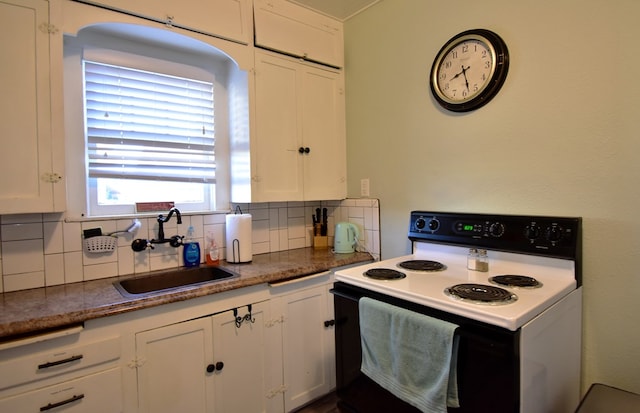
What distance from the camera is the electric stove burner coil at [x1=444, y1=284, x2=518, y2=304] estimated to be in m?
1.06

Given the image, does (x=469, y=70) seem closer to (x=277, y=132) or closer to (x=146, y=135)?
(x=277, y=132)

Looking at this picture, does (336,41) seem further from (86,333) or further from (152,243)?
(86,333)

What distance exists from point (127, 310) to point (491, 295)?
1327 mm

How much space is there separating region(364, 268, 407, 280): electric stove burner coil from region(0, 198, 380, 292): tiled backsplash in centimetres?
67

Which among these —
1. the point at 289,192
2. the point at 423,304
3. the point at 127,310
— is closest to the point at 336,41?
the point at 289,192

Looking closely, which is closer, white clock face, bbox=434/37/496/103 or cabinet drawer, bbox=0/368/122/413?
cabinet drawer, bbox=0/368/122/413

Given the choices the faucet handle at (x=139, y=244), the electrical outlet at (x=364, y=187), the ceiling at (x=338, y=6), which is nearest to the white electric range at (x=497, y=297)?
the electrical outlet at (x=364, y=187)

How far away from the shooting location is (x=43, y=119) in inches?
52.8

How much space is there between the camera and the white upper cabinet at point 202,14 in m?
1.56

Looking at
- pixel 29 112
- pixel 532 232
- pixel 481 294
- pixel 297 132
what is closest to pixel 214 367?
pixel 481 294

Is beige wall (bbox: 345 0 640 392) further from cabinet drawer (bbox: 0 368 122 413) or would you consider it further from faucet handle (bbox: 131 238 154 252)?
cabinet drawer (bbox: 0 368 122 413)

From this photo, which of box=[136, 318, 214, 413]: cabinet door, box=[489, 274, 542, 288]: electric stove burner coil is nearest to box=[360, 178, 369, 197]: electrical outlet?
box=[489, 274, 542, 288]: electric stove burner coil

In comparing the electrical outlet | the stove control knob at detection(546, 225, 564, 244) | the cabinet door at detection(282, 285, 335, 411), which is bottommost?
the cabinet door at detection(282, 285, 335, 411)

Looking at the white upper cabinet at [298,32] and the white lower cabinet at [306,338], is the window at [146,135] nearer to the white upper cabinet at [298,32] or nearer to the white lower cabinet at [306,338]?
the white upper cabinet at [298,32]
